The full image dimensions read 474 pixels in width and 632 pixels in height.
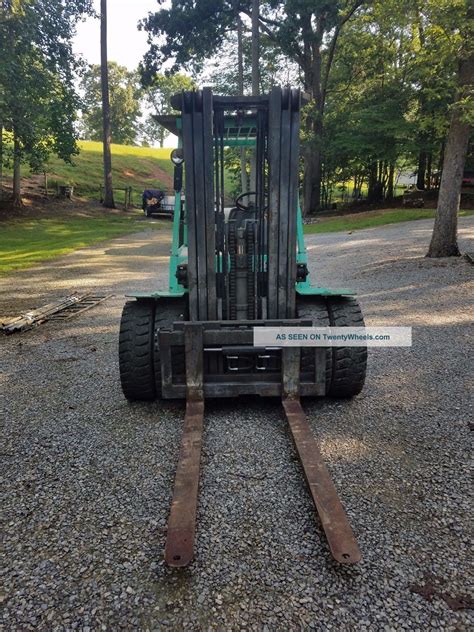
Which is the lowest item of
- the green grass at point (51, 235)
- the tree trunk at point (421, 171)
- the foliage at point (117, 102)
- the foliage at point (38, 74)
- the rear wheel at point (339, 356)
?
the green grass at point (51, 235)

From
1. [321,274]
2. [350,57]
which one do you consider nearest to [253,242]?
[321,274]

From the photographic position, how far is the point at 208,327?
3809 mm

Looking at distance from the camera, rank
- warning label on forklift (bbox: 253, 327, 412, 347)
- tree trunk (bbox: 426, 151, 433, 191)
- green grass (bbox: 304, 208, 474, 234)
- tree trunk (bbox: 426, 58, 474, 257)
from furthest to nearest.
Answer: tree trunk (bbox: 426, 151, 433, 191) → green grass (bbox: 304, 208, 474, 234) → tree trunk (bbox: 426, 58, 474, 257) → warning label on forklift (bbox: 253, 327, 412, 347)

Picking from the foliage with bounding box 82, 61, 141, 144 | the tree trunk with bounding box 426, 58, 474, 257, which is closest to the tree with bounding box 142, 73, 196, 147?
the foliage with bounding box 82, 61, 141, 144

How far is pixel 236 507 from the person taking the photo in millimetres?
2670

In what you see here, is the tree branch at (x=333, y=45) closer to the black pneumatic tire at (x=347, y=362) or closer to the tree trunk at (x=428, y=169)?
the tree trunk at (x=428, y=169)

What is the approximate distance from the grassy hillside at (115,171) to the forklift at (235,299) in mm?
27830

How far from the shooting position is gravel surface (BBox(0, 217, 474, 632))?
2.00m

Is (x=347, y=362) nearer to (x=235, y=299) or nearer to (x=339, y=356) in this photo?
(x=339, y=356)

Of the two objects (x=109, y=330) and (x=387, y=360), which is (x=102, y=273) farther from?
(x=387, y=360)

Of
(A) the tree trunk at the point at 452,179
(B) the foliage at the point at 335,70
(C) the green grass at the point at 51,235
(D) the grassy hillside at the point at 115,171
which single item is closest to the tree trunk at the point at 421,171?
(B) the foliage at the point at 335,70

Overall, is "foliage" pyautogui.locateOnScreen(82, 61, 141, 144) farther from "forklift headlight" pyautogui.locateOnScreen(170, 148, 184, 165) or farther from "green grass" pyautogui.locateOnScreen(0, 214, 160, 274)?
"forklift headlight" pyautogui.locateOnScreen(170, 148, 184, 165)

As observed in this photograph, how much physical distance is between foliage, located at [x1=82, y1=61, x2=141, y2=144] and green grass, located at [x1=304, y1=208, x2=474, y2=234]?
5708 centimetres

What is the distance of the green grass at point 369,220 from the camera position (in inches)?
883
